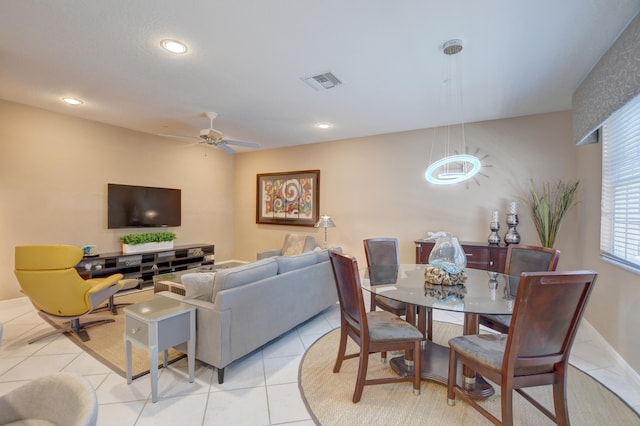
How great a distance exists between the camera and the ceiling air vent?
3.00 m

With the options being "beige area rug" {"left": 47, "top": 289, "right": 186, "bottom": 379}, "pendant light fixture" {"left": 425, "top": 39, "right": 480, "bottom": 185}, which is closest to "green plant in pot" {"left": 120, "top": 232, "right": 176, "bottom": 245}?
"beige area rug" {"left": 47, "top": 289, "right": 186, "bottom": 379}

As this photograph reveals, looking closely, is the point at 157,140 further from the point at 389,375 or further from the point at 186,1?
the point at 389,375

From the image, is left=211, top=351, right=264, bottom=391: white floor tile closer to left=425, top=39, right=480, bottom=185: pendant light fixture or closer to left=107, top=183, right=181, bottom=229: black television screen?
left=425, top=39, right=480, bottom=185: pendant light fixture

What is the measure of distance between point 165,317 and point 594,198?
4.54 metres

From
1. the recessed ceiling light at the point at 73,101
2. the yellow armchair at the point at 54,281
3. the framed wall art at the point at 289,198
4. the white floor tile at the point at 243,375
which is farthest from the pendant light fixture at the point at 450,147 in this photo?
the recessed ceiling light at the point at 73,101

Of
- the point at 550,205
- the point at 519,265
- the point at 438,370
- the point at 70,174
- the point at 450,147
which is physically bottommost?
the point at 438,370

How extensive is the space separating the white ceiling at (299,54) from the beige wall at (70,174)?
403mm

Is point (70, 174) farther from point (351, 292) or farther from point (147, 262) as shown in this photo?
point (351, 292)

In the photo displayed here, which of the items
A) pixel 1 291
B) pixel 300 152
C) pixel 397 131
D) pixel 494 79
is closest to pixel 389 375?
pixel 494 79

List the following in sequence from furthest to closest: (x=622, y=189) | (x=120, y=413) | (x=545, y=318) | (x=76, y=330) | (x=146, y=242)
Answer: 1. (x=146, y=242)
2. (x=76, y=330)
3. (x=622, y=189)
4. (x=120, y=413)
5. (x=545, y=318)

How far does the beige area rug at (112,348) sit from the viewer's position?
98.0 inches

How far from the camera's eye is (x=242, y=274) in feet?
8.16

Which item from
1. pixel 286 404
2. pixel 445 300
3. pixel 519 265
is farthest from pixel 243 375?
pixel 519 265

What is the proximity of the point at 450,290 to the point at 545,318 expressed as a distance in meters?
0.76
